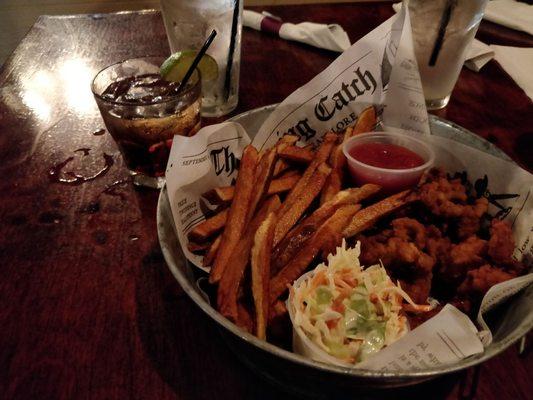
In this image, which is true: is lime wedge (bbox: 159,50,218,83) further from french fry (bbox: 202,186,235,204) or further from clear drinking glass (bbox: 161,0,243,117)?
french fry (bbox: 202,186,235,204)

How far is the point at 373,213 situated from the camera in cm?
103

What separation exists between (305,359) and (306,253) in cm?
29

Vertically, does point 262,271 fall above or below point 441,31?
below

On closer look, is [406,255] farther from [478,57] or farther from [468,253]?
[478,57]

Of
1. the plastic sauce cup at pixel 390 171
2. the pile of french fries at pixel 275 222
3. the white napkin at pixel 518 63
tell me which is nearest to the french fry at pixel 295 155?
the pile of french fries at pixel 275 222

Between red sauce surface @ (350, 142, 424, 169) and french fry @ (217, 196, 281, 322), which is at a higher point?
red sauce surface @ (350, 142, 424, 169)

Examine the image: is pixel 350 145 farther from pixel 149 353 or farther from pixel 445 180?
pixel 149 353

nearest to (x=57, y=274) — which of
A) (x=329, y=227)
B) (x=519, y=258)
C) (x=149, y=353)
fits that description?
(x=149, y=353)

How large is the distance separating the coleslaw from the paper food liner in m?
0.28

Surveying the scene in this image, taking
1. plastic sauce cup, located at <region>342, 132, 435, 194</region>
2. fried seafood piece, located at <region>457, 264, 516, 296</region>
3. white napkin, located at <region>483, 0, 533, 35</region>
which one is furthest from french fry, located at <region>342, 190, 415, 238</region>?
white napkin, located at <region>483, 0, 533, 35</region>

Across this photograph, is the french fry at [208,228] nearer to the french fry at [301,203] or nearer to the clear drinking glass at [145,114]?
the french fry at [301,203]

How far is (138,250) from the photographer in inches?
46.3

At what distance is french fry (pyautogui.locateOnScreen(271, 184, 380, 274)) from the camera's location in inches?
38.1

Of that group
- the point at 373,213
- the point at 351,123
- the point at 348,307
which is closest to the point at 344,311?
the point at 348,307
